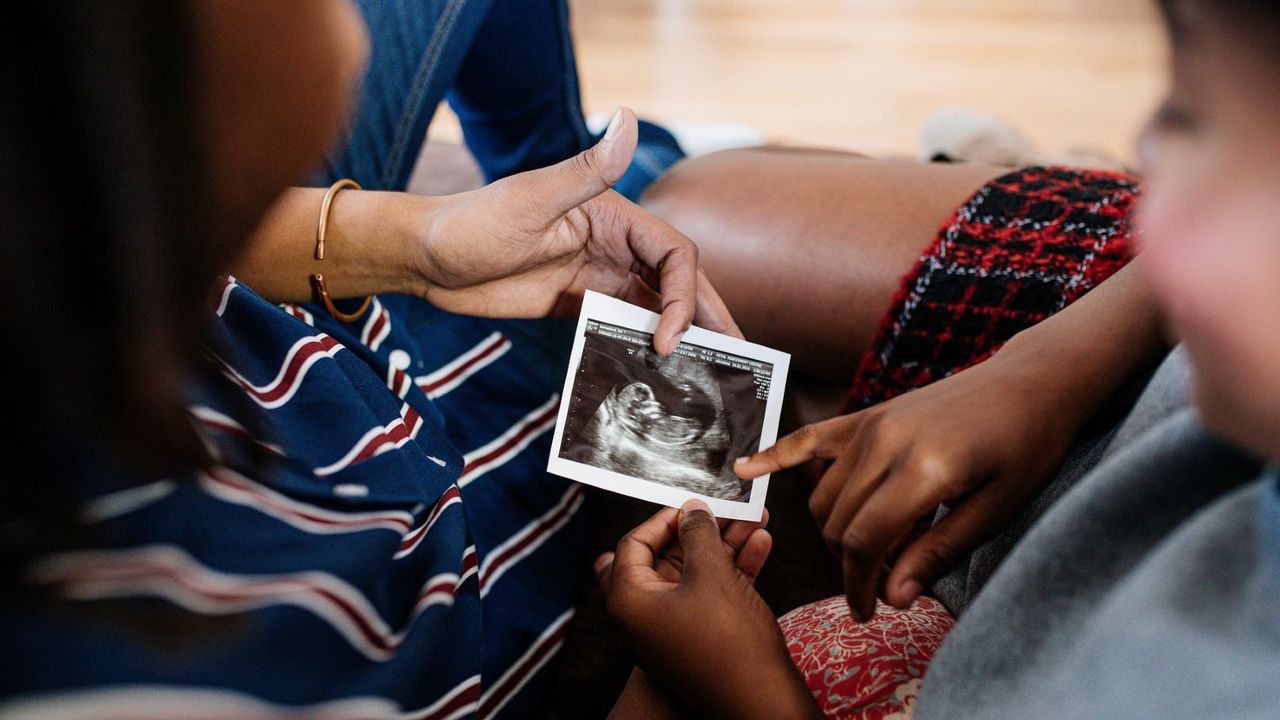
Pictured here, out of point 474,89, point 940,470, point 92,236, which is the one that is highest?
point 92,236

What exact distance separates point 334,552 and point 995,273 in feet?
2.21

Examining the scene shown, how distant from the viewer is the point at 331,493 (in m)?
0.69

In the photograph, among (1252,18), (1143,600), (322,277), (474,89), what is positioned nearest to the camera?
(1252,18)

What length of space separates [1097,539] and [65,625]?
0.61 meters

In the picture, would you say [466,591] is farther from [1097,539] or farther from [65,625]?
[1097,539]

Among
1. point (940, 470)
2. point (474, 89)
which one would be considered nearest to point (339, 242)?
point (474, 89)

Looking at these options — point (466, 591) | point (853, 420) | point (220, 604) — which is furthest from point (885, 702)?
point (220, 604)

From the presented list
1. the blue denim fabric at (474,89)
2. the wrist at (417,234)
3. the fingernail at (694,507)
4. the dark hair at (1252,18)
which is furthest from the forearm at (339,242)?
the dark hair at (1252,18)

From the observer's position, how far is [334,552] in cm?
64

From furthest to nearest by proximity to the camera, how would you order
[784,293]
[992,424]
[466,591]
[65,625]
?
1. [784,293]
2. [466,591]
3. [992,424]
4. [65,625]

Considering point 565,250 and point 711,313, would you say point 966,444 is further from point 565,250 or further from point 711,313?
point 565,250

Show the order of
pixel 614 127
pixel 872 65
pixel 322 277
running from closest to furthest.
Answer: pixel 614 127
pixel 322 277
pixel 872 65

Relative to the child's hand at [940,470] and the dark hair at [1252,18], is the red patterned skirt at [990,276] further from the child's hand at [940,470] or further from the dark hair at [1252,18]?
the dark hair at [1252,18]

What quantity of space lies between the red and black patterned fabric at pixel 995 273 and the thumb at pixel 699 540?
0.76 feet
